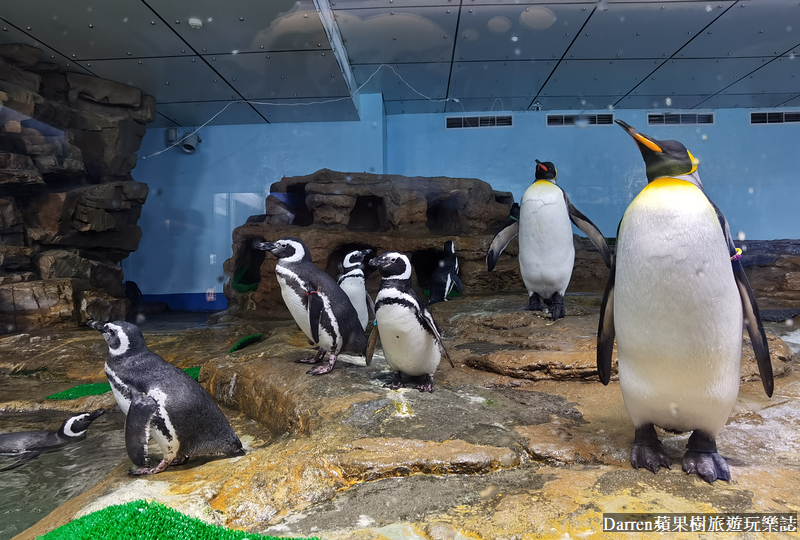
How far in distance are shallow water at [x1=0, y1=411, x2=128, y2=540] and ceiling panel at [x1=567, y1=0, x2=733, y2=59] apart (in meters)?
5.86

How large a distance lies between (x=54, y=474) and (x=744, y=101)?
8270mm

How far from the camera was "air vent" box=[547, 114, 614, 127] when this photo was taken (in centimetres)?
711

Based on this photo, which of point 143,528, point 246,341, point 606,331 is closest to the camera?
point 143,528

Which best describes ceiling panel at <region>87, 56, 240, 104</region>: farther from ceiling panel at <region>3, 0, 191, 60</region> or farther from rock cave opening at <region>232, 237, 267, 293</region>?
rock cave opening at <region>232, 237, 267, 293</region>

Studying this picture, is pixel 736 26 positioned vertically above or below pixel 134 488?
above

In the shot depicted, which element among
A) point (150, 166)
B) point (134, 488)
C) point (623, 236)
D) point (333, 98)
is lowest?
point (134, 488)

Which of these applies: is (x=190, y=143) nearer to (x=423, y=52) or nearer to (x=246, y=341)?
(x=423, y=52)

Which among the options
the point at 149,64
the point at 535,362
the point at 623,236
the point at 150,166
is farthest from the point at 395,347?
the point at 150,166

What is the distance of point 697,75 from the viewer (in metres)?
6.24

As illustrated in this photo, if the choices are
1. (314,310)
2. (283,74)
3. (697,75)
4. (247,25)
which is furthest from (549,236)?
(283,74)

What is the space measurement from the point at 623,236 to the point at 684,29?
4.90m

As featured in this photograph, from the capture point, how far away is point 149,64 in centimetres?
626

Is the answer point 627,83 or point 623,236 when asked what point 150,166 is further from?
point 623,236

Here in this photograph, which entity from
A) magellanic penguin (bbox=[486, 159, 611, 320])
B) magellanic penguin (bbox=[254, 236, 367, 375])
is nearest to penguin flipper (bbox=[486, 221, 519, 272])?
magellanic penguin (bbox=[486, 159, 611, 320])
